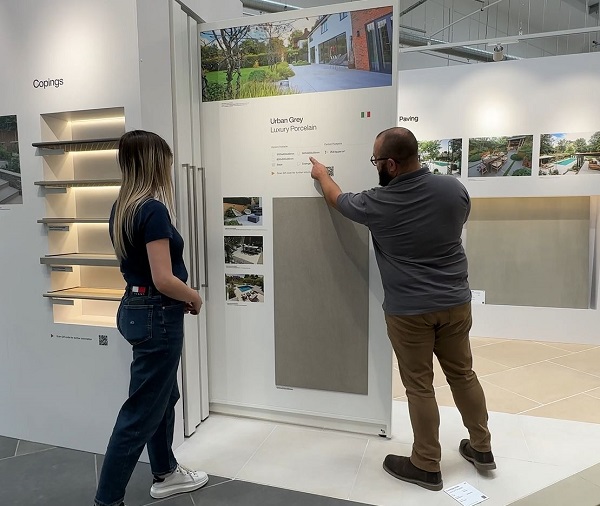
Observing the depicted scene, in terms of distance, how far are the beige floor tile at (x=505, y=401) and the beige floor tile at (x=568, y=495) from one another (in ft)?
9.35

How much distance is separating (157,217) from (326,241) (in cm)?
125

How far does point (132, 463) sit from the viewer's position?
2041 mm

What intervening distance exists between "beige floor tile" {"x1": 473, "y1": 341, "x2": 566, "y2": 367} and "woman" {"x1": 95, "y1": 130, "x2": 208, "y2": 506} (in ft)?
11.3

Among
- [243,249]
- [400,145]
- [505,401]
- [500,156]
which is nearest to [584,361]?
[505,401]

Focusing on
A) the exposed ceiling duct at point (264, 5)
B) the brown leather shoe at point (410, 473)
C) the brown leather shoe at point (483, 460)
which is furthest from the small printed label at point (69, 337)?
the exposed ceiling duct at point (264, 5)

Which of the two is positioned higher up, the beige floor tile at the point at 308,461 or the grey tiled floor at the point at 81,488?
the grey tiled floor at the point at 81,488

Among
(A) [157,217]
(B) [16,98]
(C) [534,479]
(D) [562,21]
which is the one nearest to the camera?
(A) [157,217]

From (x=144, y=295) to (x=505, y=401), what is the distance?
2.82 meters

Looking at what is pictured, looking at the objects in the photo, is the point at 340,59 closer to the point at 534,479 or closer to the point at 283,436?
the point at 283,436

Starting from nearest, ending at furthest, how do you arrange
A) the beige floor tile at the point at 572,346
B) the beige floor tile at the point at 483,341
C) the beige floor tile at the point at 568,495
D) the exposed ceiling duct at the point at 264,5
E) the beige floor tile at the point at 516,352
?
the beige floor tile at the point at 568,495 → the beige floor tile at the point at 516,352 → the beige floor tile at the point at 572,346 → the beige floor tile at the point at 483,341 → the exposed ceiling duct at the point at 264,5

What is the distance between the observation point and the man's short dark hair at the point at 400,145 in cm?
236

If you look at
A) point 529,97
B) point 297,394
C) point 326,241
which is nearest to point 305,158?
point 326,241

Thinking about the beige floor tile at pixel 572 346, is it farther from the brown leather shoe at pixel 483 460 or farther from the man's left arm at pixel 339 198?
the man's left arm at pixel 339 198

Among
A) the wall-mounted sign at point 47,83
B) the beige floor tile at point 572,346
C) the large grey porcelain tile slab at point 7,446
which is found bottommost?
the beige floor tile at point 572,346
